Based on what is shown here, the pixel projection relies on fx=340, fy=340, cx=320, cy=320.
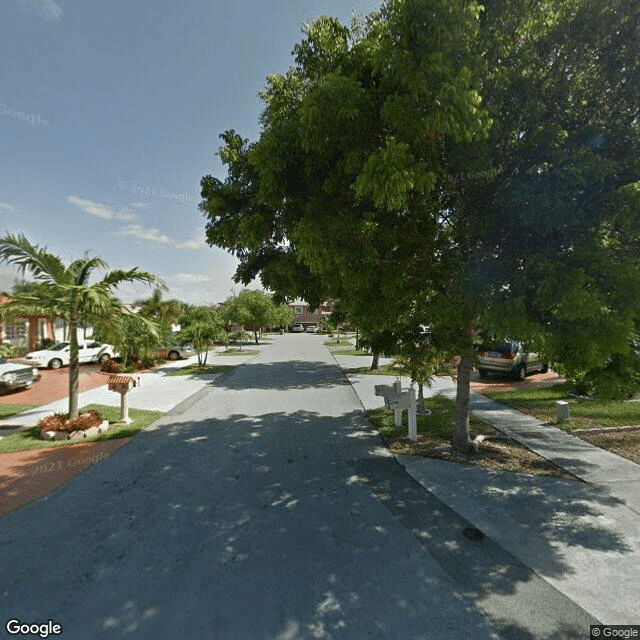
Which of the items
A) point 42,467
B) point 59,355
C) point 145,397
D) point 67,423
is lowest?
point 42,467

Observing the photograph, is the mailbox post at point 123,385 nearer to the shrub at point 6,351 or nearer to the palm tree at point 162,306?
the shrub at point 6,351

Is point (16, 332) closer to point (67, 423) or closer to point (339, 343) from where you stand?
point (67, 423)

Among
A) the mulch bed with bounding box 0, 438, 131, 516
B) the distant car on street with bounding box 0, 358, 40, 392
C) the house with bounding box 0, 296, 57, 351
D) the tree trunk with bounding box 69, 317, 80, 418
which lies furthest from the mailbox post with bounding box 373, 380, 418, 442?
the house with bounding box 0, 296, 57, 351

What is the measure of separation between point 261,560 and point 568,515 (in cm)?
400

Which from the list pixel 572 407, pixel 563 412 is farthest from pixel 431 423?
pixel 572 407

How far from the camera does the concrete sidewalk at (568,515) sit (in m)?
3.33

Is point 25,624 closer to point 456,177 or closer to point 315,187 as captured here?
point 315,187

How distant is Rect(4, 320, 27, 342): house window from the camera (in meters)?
19.8

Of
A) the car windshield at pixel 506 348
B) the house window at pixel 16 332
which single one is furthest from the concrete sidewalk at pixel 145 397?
the car windshield at pixel 506 348

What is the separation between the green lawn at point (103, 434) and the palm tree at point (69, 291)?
0.90 metres

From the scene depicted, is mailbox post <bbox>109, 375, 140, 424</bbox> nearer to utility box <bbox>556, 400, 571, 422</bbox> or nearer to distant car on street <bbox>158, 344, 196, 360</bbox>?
utility box <bbox>556, 400, 571, 422</bbox>

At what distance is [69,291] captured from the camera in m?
7.57

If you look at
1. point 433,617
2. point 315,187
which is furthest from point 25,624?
point 315,187

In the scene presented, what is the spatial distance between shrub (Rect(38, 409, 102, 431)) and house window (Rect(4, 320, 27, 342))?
1683cm
